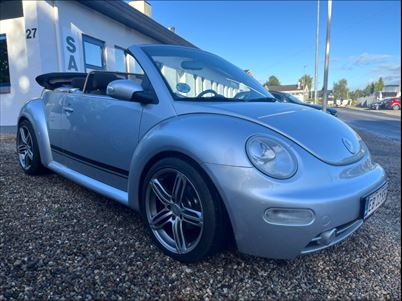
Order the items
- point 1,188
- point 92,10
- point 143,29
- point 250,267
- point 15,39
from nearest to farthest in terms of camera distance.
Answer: point 250,267
point 1,188
point 15,39
point 92,10
point 143,29

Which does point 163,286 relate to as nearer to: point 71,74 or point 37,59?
point 71,74

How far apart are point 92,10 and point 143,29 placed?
9.90 feet

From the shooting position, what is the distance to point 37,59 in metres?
7.90

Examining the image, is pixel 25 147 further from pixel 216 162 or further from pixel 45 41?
pixel 45 41

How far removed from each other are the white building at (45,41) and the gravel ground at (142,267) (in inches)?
206

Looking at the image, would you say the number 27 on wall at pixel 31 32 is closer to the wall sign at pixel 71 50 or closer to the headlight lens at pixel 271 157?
the wall sign at pixel 71 50

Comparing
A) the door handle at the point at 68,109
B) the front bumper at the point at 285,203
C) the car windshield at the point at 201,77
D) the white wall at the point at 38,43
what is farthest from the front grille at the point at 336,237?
the white wall at the point at 38,43

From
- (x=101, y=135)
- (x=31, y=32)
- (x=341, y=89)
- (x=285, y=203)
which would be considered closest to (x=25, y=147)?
(x=101, y=135)

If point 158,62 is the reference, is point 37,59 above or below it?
above

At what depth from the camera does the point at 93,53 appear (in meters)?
9.98

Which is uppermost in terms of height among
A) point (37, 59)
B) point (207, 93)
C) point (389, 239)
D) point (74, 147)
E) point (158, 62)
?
point (37, 59)

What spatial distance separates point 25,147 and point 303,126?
11.2 ft

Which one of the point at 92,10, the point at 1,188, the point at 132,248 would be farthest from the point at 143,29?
the point at 132,248

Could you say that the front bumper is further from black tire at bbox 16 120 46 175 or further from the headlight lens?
black tire at bbox 16 120 46 175
